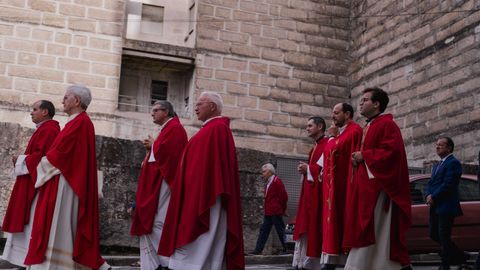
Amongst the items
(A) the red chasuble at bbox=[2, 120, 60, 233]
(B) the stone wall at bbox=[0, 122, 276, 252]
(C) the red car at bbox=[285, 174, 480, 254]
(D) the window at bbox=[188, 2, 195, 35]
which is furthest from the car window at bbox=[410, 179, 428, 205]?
(D) the window at bbox=[188, 2, 195, 35]

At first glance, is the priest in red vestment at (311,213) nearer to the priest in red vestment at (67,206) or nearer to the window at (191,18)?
the priest in red vestment at (67,206)

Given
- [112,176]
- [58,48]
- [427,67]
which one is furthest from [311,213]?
[58,48]

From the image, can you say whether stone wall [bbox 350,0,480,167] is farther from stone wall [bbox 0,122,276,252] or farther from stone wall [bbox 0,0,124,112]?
stone wall [bbox 0,122,276,252]

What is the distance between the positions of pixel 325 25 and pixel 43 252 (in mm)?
13649

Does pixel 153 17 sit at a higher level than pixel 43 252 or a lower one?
higher

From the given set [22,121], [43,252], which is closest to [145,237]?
[43,252]

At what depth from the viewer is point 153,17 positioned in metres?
18.0

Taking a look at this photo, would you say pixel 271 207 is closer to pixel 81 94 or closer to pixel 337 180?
pixel 337 180

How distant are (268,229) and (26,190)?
15.6 ft

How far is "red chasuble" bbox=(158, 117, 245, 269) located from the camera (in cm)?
591

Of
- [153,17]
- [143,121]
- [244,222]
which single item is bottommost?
[244,222]

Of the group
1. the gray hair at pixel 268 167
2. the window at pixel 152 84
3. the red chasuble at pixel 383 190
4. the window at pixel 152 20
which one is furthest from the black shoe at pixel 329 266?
the window at pixel 152 20

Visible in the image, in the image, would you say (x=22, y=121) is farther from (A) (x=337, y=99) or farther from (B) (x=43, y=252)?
(B) (x=43, y=252)

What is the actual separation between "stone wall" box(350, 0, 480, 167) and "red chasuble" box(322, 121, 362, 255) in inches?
276
